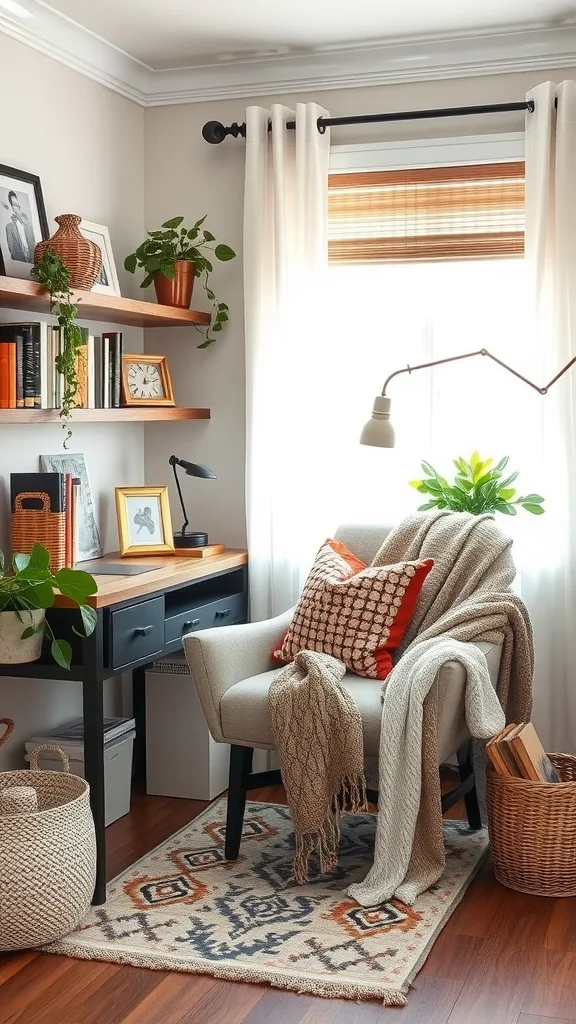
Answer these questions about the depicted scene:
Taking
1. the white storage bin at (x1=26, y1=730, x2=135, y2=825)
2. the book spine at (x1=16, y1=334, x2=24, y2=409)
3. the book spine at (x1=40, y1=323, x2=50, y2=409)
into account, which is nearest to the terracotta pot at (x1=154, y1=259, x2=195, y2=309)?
the book spine at (x1=40, y1=323, x2=50, y2=409)

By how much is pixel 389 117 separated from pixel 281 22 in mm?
507

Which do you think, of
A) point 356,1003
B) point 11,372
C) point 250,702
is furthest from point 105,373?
point 356,1003

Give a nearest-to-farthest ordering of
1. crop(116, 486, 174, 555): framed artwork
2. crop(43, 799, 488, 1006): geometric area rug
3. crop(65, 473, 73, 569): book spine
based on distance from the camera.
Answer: crop(43, 799, 488, 1006): geometric area rug → crop(65, 473, 73, 569): book spine → crop(116, 486, 174, 555): framed artwork

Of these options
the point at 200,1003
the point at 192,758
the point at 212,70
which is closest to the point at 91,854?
the point at 200,1003

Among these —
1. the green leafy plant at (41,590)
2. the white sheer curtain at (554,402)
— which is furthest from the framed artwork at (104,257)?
the white sheer curtain at (554,402)

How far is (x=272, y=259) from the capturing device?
419 centimetres

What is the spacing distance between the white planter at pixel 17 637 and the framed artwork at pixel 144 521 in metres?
0.96

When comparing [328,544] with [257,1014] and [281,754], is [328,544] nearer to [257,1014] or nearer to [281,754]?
[281,754]

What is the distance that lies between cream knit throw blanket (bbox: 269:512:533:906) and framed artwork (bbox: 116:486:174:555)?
923 millimetres

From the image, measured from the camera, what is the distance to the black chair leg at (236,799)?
3377mm

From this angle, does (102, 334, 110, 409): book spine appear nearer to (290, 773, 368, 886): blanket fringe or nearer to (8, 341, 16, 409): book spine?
(8, 341, 16, 409): book spine

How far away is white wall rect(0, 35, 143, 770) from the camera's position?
3621 millimetres

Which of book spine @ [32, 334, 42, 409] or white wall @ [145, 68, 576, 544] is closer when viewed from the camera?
book spine @ [32, 334, 42, 409]

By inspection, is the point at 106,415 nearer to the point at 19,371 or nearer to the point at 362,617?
the point at 19,371
